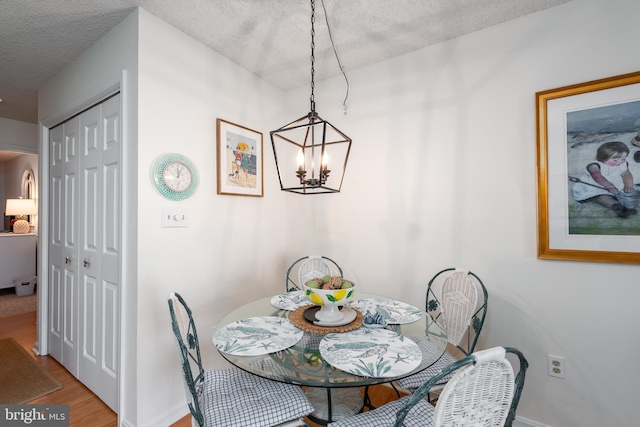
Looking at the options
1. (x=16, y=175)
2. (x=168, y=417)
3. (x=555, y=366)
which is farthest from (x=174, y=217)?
(x=16, y=175)

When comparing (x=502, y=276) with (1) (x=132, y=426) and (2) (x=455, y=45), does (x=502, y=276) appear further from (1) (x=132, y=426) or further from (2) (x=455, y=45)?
(1) (x=132, y=426)

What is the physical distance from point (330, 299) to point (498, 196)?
1342 millimetres

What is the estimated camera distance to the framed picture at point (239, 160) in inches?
86.4

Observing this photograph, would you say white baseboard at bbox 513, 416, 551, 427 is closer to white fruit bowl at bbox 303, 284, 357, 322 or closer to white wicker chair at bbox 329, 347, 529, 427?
white wicker chair at bbox 329, 347, 529, 427

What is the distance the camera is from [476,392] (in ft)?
2.64

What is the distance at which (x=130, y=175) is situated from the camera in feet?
5.67

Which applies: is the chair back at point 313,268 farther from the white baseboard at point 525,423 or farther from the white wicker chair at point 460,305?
the white baseboard at point 525,423

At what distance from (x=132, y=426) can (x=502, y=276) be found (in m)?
2.45

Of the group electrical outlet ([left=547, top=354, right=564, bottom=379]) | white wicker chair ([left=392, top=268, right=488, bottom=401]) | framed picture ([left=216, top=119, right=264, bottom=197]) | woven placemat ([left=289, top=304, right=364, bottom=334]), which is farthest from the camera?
framed picture ([left=216, top=119, right=264, bottom=197])

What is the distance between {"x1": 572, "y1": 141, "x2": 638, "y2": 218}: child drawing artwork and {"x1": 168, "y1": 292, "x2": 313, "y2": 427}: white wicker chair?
1879 millimetres

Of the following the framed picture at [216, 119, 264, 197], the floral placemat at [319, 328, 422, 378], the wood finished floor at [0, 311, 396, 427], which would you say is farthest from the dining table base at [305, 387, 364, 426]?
the framed picture at [216, 119, 264, 197]

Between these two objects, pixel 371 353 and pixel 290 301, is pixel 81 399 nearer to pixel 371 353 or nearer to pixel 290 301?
pixel 290 301

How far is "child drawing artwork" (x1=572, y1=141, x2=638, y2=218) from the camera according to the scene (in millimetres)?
1522

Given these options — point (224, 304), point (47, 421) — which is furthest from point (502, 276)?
point (47, 421)
